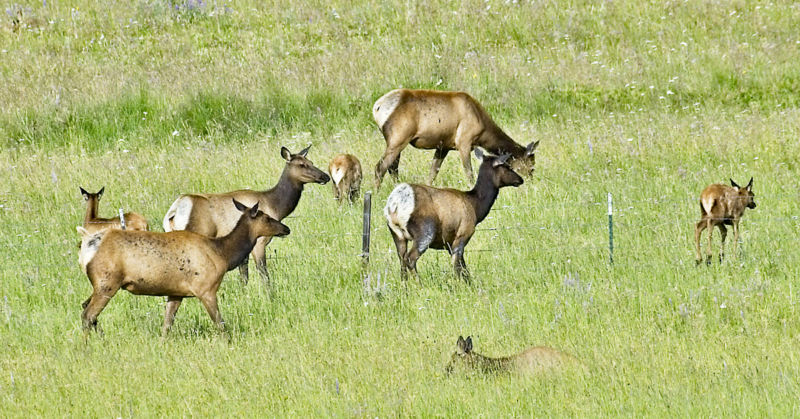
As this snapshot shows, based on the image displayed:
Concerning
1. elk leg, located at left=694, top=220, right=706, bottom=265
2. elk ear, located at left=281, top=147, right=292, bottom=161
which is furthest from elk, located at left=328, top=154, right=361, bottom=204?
elk leg, located at left=694, top=220, right=706, bottom=265

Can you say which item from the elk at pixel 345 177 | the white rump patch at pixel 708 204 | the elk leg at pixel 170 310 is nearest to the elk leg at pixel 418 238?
the elk leg at pixel 170 310

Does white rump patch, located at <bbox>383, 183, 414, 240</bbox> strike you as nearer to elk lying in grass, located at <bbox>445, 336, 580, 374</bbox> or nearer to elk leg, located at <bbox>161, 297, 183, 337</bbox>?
elk leg, located at <bbox>161, 297, 183, 337</bbox>

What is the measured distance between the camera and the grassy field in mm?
9266

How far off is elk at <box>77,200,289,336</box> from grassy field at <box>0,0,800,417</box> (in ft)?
1.26

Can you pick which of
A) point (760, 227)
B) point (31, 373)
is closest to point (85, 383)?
point (31, 373)

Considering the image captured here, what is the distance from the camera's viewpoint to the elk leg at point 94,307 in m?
10.6

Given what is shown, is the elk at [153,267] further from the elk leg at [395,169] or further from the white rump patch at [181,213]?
the elk leg at [395,169]

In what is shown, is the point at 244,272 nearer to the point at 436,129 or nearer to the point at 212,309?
the point at 212,309

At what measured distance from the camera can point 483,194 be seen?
13.4m

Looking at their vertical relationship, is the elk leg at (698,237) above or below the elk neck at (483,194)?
below

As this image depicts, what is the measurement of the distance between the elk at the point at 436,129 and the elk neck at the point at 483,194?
328 centimetres

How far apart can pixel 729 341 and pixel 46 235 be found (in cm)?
921

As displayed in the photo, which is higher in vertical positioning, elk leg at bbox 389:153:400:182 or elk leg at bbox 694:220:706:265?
elk leg at bbox 389:153:400:182

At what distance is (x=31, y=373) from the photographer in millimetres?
10008
